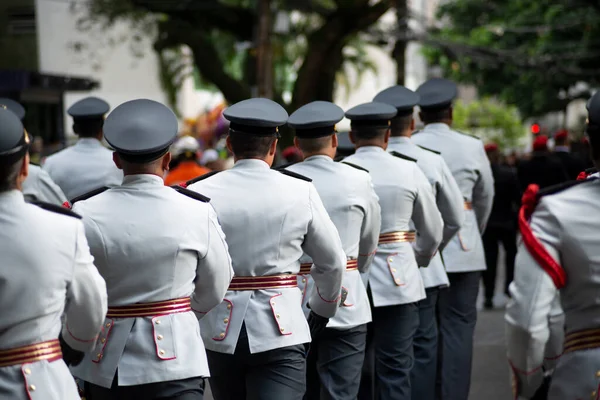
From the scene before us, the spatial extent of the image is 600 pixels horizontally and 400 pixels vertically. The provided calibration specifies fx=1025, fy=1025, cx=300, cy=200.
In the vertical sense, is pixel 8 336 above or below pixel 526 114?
above

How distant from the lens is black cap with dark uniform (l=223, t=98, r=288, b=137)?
4695mm

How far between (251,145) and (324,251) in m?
0.60

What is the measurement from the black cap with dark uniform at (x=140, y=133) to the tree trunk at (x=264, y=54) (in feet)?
47.6

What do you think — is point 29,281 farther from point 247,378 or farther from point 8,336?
point 247,378

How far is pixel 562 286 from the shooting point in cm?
333

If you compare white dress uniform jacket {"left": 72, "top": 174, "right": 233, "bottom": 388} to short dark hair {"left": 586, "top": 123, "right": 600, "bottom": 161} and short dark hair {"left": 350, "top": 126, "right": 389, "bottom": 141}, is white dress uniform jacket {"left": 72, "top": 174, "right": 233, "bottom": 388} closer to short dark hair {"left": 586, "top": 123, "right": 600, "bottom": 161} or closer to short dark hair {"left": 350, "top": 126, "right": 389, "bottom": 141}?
short dark hair {"left": 586, "top": 123, "right": 600, "bottom": 161}

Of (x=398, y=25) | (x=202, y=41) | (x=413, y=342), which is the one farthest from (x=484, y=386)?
(x=202, y=41)

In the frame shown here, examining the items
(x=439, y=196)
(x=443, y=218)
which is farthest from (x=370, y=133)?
(x=443, y=218)

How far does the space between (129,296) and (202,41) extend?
17.8 metres

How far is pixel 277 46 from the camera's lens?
2433cm

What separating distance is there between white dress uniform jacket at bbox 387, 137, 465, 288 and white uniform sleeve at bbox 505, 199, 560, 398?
3.35 m

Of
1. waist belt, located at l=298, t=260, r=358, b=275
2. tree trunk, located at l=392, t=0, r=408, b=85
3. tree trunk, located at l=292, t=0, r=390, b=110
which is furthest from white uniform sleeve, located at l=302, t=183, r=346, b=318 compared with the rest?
tree trunk, located at l=392, t=0, r=408, b=85

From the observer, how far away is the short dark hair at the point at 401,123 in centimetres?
687

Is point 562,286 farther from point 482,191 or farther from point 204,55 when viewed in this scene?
point 204,55
